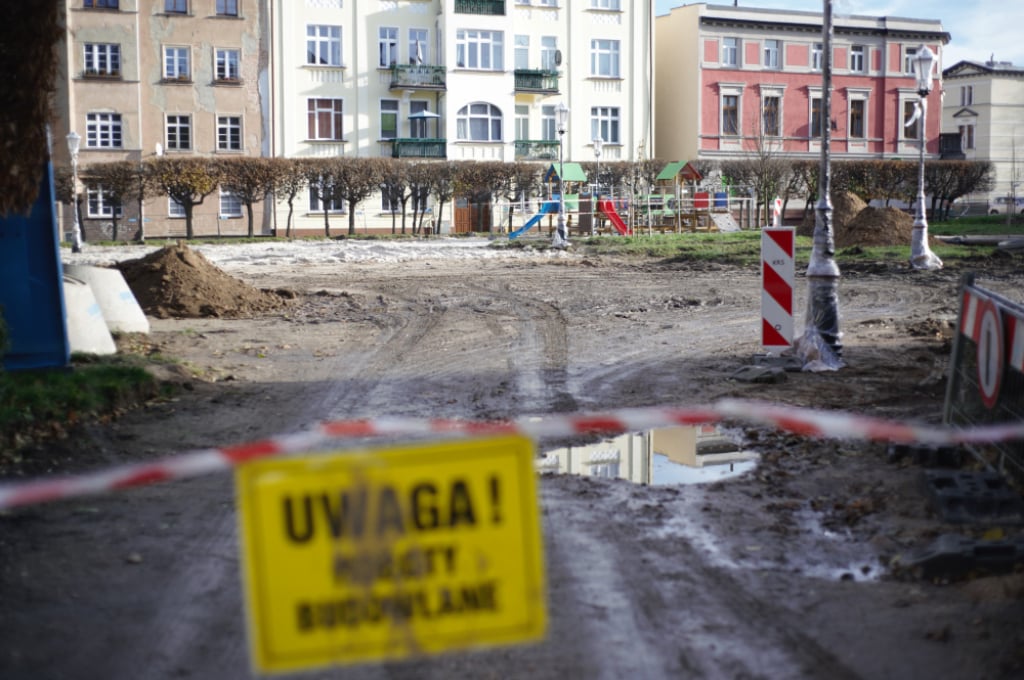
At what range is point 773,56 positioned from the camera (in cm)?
6575

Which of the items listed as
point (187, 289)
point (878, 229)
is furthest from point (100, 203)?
point (187, 289)

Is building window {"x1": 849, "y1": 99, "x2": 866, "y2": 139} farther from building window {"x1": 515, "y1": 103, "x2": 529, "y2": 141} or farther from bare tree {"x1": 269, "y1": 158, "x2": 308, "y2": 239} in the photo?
bare tree {"x1": 269, "y1": 158, "x2": 308, "y2": 239}

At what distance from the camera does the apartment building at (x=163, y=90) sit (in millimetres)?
50469

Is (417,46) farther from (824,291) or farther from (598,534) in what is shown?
(598,534)

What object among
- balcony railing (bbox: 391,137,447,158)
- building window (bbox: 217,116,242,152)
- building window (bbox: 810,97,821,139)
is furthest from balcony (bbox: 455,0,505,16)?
building window (bbox: 810,97,821,139)

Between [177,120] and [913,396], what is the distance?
47.1m

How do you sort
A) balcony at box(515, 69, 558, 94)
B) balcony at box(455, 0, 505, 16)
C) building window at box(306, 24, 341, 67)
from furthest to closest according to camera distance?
balcony at box(515, 69, 558, 94)
balcony at box(455, 0, 505, 16)
building window at box(306, 24, 341, 67)

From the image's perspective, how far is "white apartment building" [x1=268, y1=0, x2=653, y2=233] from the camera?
52.9 m

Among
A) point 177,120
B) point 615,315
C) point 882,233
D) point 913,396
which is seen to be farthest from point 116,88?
point 913,396

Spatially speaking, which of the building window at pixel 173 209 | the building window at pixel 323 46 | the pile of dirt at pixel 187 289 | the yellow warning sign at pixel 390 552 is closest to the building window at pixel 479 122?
the building window at pixel 323 46

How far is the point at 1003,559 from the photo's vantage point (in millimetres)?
5793

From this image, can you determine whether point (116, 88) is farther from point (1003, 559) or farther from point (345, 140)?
point (1003, 559)

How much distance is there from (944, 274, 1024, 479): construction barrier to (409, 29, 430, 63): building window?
49116 mm

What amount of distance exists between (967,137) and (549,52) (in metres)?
40.5
